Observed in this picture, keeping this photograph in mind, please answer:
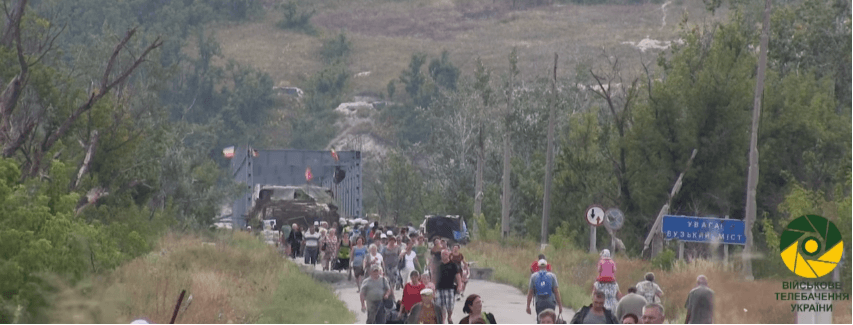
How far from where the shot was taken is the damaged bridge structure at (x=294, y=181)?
Answer: 170 ft

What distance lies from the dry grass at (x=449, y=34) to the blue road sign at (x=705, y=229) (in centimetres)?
8963

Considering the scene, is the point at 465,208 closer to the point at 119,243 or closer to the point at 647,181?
the point at 647,181

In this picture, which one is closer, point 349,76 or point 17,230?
point 17,230

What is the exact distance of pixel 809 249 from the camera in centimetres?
2280

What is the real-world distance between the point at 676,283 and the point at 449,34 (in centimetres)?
11595

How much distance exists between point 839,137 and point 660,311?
87.5 feet

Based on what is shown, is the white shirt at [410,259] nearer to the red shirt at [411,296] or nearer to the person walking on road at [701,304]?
the red shirt at [411,296]

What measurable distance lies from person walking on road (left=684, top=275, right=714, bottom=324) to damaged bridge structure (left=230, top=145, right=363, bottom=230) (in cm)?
3270

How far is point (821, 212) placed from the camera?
28.5m

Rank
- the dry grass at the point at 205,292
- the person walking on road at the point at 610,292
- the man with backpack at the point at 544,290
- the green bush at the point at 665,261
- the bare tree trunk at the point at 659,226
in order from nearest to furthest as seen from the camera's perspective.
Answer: the dry grass at the point at 205,292 < the person walking on road at the point at 610,292 < the man with backpack at the point at 544,290 < the green bush at the point at 665,261 < the bare tree trunk at the point at 659,226

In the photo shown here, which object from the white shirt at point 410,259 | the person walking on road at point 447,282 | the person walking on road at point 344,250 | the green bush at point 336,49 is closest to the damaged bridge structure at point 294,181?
the person walking on road at point 344,250

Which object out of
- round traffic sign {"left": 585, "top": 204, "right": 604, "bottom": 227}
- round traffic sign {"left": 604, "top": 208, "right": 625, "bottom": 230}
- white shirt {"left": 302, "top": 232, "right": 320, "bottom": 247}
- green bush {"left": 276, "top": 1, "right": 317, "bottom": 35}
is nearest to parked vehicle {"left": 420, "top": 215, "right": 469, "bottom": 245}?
white shirt {"left": 302, "top": 232, "right": 320, "bottom": 247}

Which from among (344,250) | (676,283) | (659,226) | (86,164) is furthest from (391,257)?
(659,226)

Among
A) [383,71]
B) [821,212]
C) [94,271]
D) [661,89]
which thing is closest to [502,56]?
[383,71]
